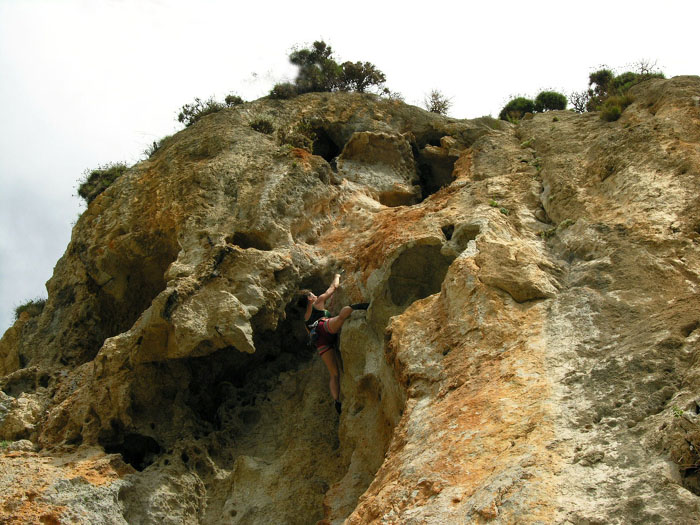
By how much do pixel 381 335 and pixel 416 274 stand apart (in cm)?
127

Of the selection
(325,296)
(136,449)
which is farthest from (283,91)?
(136,449)

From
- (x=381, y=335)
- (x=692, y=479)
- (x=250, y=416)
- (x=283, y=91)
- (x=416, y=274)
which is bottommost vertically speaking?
(x=692, y=479)

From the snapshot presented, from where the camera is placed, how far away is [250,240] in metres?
11.7

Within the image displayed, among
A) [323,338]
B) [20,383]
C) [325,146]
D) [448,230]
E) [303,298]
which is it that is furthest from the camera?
[325,146]

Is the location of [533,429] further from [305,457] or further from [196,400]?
[196,400]

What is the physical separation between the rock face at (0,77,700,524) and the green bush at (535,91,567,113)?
14.7 ft

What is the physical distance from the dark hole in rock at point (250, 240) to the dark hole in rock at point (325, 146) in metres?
4.90

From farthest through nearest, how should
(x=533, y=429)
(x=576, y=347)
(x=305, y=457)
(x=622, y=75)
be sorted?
(x=622, y=75) < (x=305, y=457) < (x=576, y=347) < (x=533, y=429)

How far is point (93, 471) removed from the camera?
859 centimetres

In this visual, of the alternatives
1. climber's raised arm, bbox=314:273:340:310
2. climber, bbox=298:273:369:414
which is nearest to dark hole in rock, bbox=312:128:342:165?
climber's raised arm, bbox=314:273:340:310

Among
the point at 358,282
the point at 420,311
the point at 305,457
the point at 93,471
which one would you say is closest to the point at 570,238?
the point at 420,311

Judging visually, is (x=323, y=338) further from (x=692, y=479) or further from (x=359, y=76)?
(x=359, y=76)

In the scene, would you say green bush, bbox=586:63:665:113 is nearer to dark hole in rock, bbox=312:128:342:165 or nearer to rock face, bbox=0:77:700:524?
rock face, bbox=0:77:700:524

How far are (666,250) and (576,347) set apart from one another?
2.08 metres
